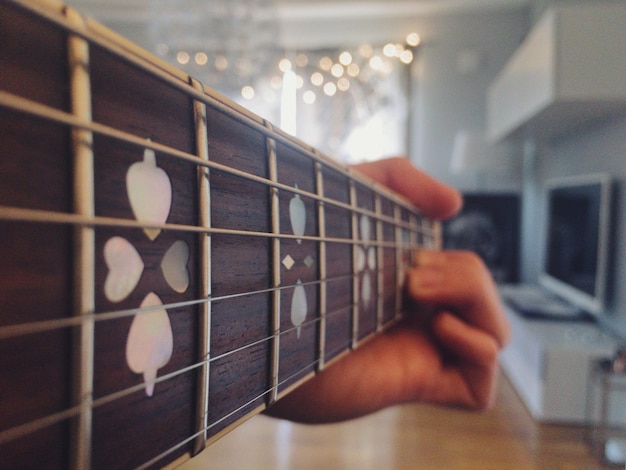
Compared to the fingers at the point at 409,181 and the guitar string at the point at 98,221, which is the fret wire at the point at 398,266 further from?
the guitar string at the point at 98,221

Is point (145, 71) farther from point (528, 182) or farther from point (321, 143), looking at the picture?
point (528, 182)

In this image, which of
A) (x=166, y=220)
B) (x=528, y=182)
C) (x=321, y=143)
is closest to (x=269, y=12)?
(x=321, y=143)

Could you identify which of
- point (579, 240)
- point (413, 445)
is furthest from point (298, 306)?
point (579, 240)

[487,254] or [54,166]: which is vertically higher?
[54,166]

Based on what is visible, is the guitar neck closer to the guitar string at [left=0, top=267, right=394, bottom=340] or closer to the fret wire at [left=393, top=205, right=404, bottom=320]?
the guitar string at [left=0, top=267, right=394, bottom=340]

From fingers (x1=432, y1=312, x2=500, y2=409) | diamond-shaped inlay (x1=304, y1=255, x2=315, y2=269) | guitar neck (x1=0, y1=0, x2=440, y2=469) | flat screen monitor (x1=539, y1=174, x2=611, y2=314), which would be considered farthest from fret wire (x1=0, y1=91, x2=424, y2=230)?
flat screen monitor (x1=539, y1=174, x2=611, y2=314)

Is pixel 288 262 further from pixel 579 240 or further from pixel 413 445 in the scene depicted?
pixel 579 240

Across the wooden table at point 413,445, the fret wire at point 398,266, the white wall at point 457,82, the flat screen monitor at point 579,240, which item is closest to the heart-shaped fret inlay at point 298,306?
the fret wire at point 398,266
